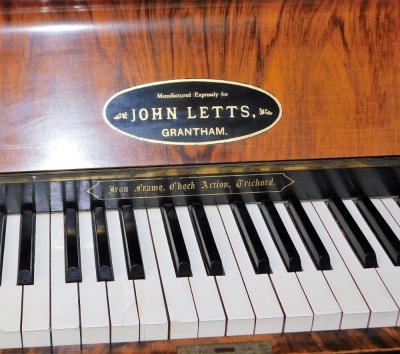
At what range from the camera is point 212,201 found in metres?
1.76

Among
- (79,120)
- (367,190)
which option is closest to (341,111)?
(367,190)

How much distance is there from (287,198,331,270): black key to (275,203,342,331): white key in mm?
14

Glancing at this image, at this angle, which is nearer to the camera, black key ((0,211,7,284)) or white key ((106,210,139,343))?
white key ((106,210,139,343))

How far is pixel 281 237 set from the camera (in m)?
1.64

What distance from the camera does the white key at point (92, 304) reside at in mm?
1405

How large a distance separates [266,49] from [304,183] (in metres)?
0.31

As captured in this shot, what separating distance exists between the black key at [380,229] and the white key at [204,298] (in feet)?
1.29

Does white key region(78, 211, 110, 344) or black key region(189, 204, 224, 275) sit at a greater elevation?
black key region(189, 204, 224, 275)

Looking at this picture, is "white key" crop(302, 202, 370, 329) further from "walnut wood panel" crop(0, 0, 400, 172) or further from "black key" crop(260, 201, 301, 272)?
"walnut wood panel" crop(0, 0, 400, 172)

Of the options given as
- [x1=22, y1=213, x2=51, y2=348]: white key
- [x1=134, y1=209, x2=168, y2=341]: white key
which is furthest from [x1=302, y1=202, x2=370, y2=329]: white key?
[x1=22, y1=213, x2=51, y2=348]: white key

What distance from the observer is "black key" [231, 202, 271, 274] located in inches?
61.3

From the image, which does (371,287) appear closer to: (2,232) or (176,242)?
(176,242)

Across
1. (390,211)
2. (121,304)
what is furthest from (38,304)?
(390,211)

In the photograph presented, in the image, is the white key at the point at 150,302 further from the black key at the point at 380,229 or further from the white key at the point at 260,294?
the black key at the point at 380,229
